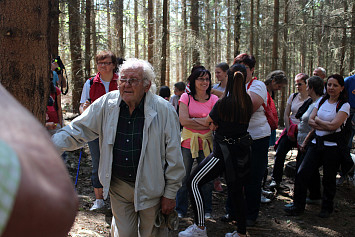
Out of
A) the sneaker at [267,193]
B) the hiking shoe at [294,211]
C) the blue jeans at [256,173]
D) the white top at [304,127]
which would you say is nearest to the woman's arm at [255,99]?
the blue jeans at [256,173]

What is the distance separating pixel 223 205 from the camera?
224 inches

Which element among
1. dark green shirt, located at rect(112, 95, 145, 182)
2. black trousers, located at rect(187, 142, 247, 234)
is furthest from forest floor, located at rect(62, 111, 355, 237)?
dark green shirt, located at rect(112, 95, 145, 182)

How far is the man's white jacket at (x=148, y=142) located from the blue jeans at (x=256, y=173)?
1.83 metres

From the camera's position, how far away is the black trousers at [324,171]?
5023mm

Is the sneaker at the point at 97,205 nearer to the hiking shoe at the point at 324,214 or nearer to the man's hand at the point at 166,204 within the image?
the man's hand at the point at 166,204

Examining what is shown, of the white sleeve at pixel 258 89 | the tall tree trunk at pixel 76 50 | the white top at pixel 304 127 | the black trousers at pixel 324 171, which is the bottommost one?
the black trousers at pixel 324 171

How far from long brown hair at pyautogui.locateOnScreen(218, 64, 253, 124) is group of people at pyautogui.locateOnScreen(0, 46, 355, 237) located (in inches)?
0.5

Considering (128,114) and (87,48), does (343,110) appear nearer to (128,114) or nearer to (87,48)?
(128,114)

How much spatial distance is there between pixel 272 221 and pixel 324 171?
1.16 metres

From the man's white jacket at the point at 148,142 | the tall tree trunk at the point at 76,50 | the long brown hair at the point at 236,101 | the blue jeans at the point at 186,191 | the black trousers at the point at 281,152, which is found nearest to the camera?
the man's white jacket at the point at 148,142

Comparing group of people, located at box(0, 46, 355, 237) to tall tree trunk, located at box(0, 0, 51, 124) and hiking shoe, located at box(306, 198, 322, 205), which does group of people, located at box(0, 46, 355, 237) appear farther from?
tall tree trunk, located at box(0, 0, 51, 124)

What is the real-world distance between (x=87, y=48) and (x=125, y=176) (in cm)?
835

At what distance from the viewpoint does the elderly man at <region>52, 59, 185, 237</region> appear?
9.66 feet

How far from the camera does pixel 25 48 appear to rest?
237cm
